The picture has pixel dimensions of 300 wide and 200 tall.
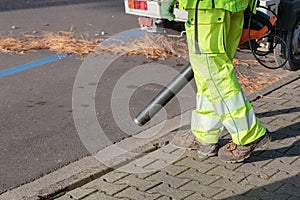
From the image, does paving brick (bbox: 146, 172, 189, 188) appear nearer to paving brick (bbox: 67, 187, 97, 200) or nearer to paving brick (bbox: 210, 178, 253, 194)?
paving brick (bbox: 210, 178, 253, 194)

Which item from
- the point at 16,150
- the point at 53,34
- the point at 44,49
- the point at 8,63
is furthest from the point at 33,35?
the point at 16,150

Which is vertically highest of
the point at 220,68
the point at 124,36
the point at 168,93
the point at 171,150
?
the point at 220,68

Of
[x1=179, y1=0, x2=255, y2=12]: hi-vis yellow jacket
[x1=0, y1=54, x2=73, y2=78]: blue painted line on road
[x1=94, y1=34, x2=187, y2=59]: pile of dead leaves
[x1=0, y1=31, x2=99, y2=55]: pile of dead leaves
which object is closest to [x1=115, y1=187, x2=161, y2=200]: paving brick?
[x1=179, y1=0, x2=255, y2=12]: hi-vis yellow jacket

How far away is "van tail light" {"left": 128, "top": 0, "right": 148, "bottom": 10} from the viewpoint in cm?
739

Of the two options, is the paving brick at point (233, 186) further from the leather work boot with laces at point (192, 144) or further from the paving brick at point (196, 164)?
the leather work boot with laces at point (192, 144)

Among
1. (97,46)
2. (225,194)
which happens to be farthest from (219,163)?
(97,46)

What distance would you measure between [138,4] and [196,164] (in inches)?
138

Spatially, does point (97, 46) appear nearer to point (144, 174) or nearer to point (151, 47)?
point (151, 47)

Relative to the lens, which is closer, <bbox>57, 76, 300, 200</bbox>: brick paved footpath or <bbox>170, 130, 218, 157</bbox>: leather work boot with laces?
<bbox>57, 76, 300, 200</bbox>: brick paved footpath

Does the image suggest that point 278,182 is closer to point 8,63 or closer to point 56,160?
point 56,160

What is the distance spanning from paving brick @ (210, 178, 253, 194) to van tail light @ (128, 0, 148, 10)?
Answer: 372cm

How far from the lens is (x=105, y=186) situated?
163 inches

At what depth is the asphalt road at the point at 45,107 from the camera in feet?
15.4

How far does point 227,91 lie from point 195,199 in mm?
864
